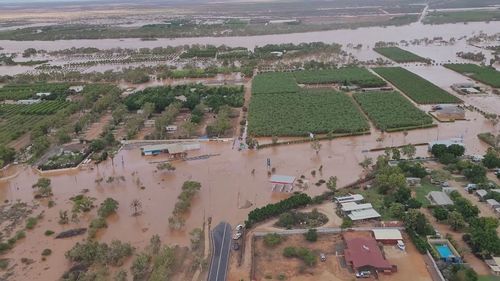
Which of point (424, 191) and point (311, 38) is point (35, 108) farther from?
point (311, 38)

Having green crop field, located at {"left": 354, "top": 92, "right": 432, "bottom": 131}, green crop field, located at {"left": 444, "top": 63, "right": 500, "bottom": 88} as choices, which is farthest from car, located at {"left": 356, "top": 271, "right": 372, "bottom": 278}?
green crop field, located at {"left": 444, "top": 63, "right": 500, "bottom": 88}

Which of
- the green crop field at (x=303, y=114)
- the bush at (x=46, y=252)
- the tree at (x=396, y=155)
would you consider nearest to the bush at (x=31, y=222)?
the bush at (x=46, y=252)

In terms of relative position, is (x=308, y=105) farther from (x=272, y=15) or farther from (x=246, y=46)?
(x=272, y=15)

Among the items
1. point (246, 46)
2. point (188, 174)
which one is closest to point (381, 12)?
point (246, 46)

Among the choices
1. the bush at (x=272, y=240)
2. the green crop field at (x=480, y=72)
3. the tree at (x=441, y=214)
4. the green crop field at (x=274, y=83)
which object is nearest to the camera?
the bush at (x=272, y=240)

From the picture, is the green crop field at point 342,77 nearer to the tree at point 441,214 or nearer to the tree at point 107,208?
the tree at point 441,214
